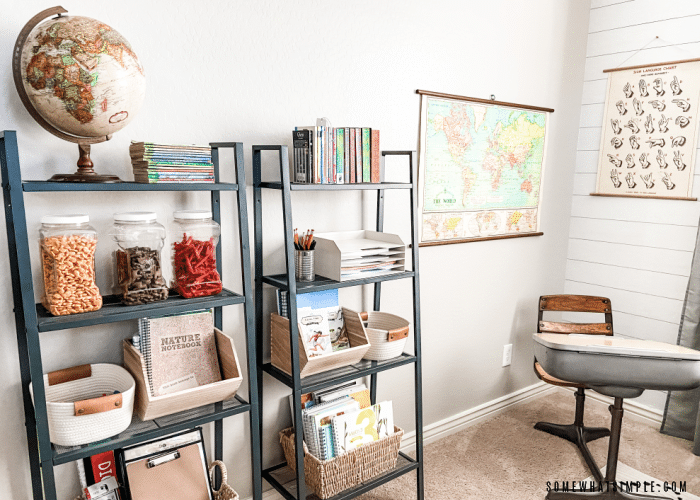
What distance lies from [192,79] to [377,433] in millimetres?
1461

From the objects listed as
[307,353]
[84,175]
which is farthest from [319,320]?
[84,175]

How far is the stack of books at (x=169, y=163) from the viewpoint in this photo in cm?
142

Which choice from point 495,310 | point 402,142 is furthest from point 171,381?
point 495,310

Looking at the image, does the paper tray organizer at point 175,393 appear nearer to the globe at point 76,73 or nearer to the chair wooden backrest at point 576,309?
the globe at point 76,73

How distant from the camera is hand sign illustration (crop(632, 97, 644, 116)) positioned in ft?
9.30

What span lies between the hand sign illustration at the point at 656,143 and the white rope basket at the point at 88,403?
280cm

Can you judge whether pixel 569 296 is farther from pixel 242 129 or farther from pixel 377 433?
pixel 242 129

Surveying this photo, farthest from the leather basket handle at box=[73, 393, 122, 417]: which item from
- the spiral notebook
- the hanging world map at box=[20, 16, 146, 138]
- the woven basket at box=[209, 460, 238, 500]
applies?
the hanging world map at box=[20, 16, 146, 138]

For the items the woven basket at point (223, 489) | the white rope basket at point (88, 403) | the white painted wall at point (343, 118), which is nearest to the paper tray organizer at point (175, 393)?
the white rope basket at point (88, 403)

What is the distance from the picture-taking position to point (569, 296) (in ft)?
9.52

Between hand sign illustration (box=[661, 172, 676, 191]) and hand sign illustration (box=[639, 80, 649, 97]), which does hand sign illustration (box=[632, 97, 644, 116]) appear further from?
hand sign illustration (box=[661, 172, 676, 191])

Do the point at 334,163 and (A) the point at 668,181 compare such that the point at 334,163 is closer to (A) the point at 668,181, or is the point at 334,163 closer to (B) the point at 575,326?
(B) the point at 575,326

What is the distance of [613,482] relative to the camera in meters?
2.12

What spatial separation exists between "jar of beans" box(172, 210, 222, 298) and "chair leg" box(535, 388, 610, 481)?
78.3 inches
